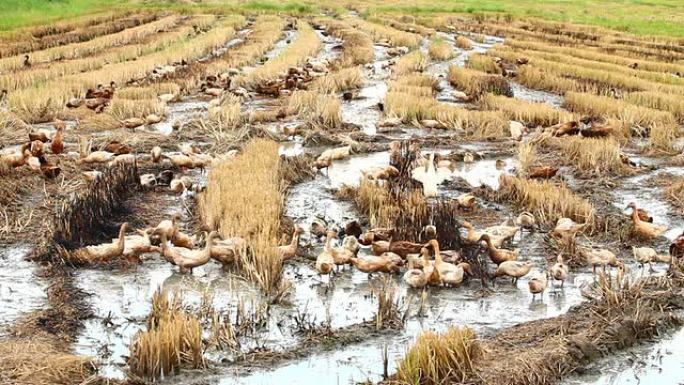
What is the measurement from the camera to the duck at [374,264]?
7.41 m

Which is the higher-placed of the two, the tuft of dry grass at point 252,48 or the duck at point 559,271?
the tuft of dry grass at point 252,48

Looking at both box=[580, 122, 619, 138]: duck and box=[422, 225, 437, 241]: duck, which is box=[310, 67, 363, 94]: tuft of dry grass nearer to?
box=[580, 122, 619, 138]: duck

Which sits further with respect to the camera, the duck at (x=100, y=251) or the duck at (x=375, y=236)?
the duck at (x=375, y=236)

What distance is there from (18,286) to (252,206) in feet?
8.53

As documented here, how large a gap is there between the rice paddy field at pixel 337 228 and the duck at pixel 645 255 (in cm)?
10

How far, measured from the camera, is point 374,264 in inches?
292

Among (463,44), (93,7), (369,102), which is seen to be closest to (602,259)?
(369,102)

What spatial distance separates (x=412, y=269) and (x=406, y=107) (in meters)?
8.40

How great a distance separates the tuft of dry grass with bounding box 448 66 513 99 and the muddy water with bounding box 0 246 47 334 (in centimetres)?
1171

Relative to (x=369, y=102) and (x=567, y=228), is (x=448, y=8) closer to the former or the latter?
(x=369, y=102)

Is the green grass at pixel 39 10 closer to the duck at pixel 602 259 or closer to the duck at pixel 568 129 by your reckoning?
the duck at pixel 568 129

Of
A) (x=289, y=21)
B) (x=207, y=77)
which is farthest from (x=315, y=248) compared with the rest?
(x=289, y=21)

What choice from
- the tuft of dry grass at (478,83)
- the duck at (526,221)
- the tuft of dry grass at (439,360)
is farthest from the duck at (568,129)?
the tuft of dry grass at (439,360)

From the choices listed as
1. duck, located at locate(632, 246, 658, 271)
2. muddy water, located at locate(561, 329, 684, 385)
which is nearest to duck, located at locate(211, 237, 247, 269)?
muddy water, located at locate(561, 329, 684, 385)
